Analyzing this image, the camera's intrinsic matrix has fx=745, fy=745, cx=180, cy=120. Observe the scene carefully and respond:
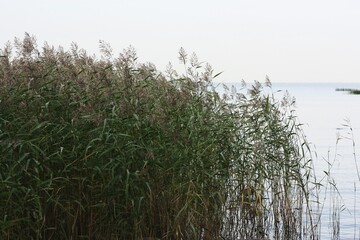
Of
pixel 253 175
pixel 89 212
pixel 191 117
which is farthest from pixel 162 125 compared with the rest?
pixel 253 175

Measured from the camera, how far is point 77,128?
8.66 m

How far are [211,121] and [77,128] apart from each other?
86.2 inches

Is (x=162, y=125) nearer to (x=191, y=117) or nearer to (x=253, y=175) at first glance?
(x=191, y=117)

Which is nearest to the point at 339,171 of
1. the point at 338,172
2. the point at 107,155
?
the point at 338,172

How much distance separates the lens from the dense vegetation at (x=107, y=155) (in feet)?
27.2

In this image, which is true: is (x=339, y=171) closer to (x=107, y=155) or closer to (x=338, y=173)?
(x=338, y=173)

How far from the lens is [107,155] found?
8.50 metres

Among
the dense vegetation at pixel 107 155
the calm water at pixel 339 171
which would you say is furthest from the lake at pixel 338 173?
the dense vegetation at pixel 107 155

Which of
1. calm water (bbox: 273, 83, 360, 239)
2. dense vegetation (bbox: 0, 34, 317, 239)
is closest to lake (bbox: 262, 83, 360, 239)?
calm water (bbox: 273, 83, 360, 239)

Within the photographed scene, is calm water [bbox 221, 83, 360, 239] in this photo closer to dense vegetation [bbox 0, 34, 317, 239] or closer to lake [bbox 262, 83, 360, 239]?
lake [bbox 262, 83, 360, 239]

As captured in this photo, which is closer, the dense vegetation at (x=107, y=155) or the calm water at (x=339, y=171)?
the dense vegetation at (x=107, y=155)

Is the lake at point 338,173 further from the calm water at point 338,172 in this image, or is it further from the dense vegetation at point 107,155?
the dense vegetation at point 107,155

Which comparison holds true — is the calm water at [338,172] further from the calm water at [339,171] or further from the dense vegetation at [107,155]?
the dense vegetation at [107,155]

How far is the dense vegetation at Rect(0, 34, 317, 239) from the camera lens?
8.30 meters
